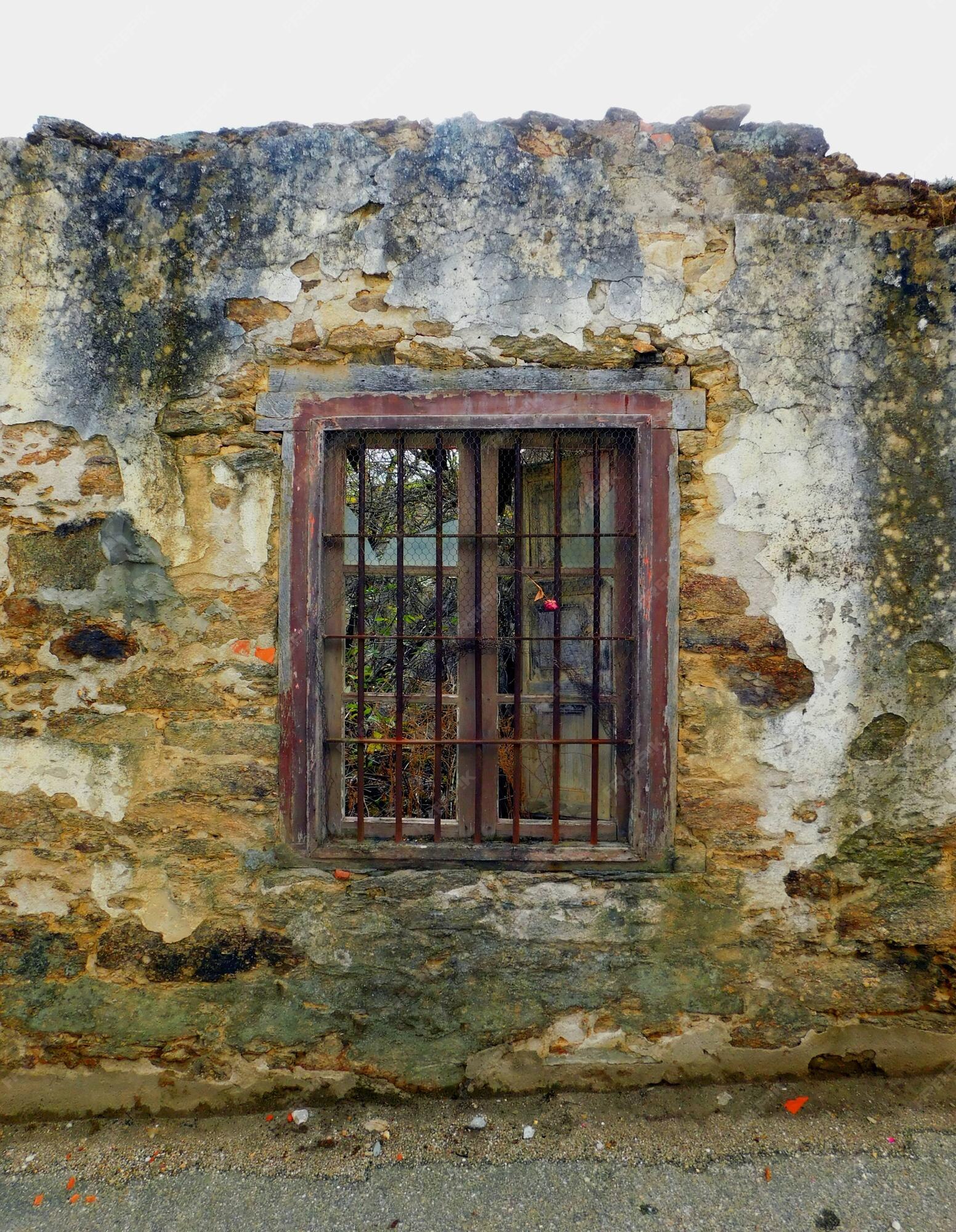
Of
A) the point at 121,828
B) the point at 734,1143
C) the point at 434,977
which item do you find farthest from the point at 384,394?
the point at 734,1143

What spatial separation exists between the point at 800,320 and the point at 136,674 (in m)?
2.46

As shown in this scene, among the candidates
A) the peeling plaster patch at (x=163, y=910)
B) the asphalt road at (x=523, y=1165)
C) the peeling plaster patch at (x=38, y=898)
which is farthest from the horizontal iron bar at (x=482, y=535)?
the asphalt road at (x=523, y=1165)

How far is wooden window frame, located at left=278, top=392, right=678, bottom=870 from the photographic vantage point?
2.34m

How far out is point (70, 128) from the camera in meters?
2.34

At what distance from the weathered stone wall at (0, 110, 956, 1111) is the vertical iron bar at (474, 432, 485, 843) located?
270mm

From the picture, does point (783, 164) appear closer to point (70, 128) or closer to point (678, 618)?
point (678, 618)

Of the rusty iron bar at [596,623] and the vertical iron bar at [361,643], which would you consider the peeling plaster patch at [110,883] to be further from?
the rusty iron bar at [596,623]

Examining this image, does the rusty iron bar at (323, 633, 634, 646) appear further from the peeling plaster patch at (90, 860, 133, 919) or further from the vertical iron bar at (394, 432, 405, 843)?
the peeling plaster patch at (90, 860, 133, 919)

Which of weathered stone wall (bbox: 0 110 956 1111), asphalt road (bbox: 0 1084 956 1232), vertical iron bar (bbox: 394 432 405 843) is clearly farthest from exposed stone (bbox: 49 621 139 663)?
asphalt road (bbox: 0 1084 956 1232)

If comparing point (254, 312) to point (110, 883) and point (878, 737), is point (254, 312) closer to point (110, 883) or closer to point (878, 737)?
point (110, 883)

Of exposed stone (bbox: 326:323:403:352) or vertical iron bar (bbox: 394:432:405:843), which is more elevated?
exposed stone (bbox: 326:323:403:352)

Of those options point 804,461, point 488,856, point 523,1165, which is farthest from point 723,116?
point 523,1165

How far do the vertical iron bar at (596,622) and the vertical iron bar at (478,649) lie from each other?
1.23 feet

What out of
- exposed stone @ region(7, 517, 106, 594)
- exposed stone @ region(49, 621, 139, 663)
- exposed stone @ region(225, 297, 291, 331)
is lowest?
exposed stone @ region(49, 621, 139, 663)
